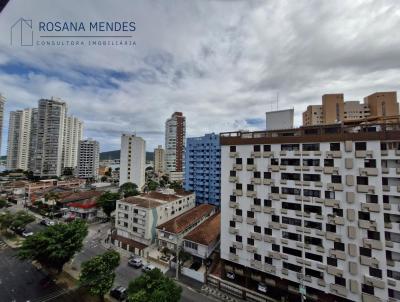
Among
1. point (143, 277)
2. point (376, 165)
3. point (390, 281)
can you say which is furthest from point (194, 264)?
point (376, 165)

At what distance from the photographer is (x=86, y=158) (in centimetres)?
14925

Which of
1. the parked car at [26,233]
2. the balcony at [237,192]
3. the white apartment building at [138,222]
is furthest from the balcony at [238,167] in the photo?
the parked car at [26,233]

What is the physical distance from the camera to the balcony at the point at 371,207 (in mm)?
22609

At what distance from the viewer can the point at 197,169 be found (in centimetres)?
8119

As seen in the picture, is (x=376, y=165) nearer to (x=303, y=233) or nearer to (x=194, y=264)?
(x=303, y=233)

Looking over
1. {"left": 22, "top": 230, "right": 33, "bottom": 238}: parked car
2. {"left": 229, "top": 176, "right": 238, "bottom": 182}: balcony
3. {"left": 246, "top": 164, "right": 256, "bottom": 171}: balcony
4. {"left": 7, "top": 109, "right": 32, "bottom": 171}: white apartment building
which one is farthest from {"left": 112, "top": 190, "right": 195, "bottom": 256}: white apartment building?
{"left": 7, "top": 109, "right": 32, "bottom": 171}: white apartment building

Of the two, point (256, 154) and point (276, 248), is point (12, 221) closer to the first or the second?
point (256, 154)

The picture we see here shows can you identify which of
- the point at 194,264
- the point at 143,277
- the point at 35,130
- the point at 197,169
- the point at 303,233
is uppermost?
the point at 35,130

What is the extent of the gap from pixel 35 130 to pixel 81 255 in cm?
13483

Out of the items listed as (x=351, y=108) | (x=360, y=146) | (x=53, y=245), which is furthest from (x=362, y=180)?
(x=351, y=108)

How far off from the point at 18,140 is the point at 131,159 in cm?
11973

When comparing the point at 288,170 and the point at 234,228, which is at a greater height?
the point at 288,170

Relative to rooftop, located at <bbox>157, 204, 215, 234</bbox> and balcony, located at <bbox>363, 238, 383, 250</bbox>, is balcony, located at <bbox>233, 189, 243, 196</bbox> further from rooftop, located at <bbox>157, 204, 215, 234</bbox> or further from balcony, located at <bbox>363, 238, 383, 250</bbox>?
rooftop, located at <bbox>157, 204, 215, 234</bbox>

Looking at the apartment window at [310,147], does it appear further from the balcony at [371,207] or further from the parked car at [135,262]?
the parked car at [135,262]
